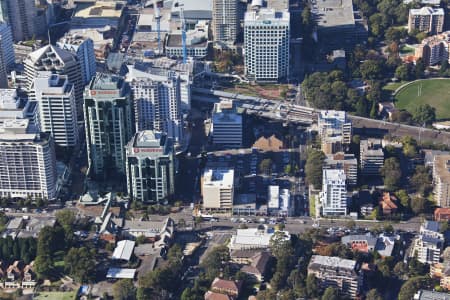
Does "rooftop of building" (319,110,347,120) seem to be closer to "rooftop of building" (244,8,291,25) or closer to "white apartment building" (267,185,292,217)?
"white apartment building" (267,185,292,217)

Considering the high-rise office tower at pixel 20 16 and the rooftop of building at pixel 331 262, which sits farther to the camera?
the high-rise office tower at pixel 20 16

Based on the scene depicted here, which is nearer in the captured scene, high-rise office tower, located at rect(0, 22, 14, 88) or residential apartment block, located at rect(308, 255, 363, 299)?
residential apartment block, located at rect(308, 255, 363, 299)

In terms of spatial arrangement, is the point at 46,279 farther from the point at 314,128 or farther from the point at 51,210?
the point at 314,128

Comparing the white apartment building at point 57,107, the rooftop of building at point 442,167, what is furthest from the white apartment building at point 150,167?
the rooftop of building at point 442,167

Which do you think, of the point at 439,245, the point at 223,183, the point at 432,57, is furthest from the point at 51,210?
the point at 432,57

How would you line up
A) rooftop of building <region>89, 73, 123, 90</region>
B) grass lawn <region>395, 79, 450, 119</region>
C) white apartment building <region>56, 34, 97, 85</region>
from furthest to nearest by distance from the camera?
grass lawn <region>395, 79, 450, 119</region>
white apartment building <region>56, 34, 97, 85</region>
rooftop of building <region>89, 73, 123, 90</region>

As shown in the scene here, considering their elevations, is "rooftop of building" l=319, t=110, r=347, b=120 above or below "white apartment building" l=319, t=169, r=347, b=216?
above

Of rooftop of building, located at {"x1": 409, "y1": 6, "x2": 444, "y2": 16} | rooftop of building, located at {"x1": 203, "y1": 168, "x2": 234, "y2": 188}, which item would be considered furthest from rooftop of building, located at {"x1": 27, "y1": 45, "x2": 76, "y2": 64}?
rooftop of building, located at {"x1": 409, "y1": 6, "x2": 444, "y2": 16}

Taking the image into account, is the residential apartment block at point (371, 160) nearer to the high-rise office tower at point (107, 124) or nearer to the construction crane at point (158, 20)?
the high-rise office tower at point (107, 124)

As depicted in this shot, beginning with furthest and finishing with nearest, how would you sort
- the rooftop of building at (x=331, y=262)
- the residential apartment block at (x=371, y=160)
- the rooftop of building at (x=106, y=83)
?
1. the residential apartment block at (x=371, y=160)
2. the rooftop of building at (x=106, y=83)
3. the rooftop of building at (x=331, y=262)
